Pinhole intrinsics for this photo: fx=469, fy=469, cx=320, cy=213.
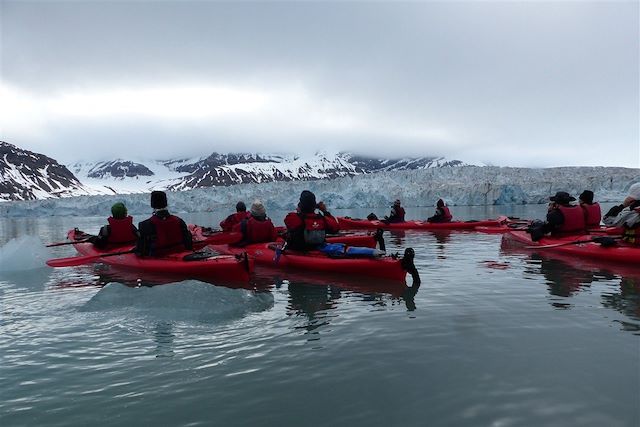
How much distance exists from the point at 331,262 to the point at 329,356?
4.29 m

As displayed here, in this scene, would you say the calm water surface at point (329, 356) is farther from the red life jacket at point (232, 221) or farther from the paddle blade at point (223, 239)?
the red life jacket at point (232, 221)

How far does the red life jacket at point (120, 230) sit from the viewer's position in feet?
37.3

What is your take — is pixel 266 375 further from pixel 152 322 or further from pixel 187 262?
pixel 187 262

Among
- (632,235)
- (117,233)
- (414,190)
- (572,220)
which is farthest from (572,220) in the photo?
(414,190)

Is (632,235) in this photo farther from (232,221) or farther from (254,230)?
(232,221)

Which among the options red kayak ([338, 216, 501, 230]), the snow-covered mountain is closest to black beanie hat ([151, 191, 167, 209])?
red kayak ([338, 216, 501, 230])

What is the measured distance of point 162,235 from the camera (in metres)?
9.59

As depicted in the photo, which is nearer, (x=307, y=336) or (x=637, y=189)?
(x=307, y=336)

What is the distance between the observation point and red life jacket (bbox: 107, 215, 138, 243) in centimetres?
1137

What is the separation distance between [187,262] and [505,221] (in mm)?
13758

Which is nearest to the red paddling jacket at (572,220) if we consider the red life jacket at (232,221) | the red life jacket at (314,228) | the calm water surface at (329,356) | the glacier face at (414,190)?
the calm water surface at (329,356)

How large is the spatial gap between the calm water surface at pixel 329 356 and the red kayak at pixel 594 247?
1.73 meters

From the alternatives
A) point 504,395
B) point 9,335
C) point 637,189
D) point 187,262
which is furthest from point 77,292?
point 637,189

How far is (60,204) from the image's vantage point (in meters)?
61.2
